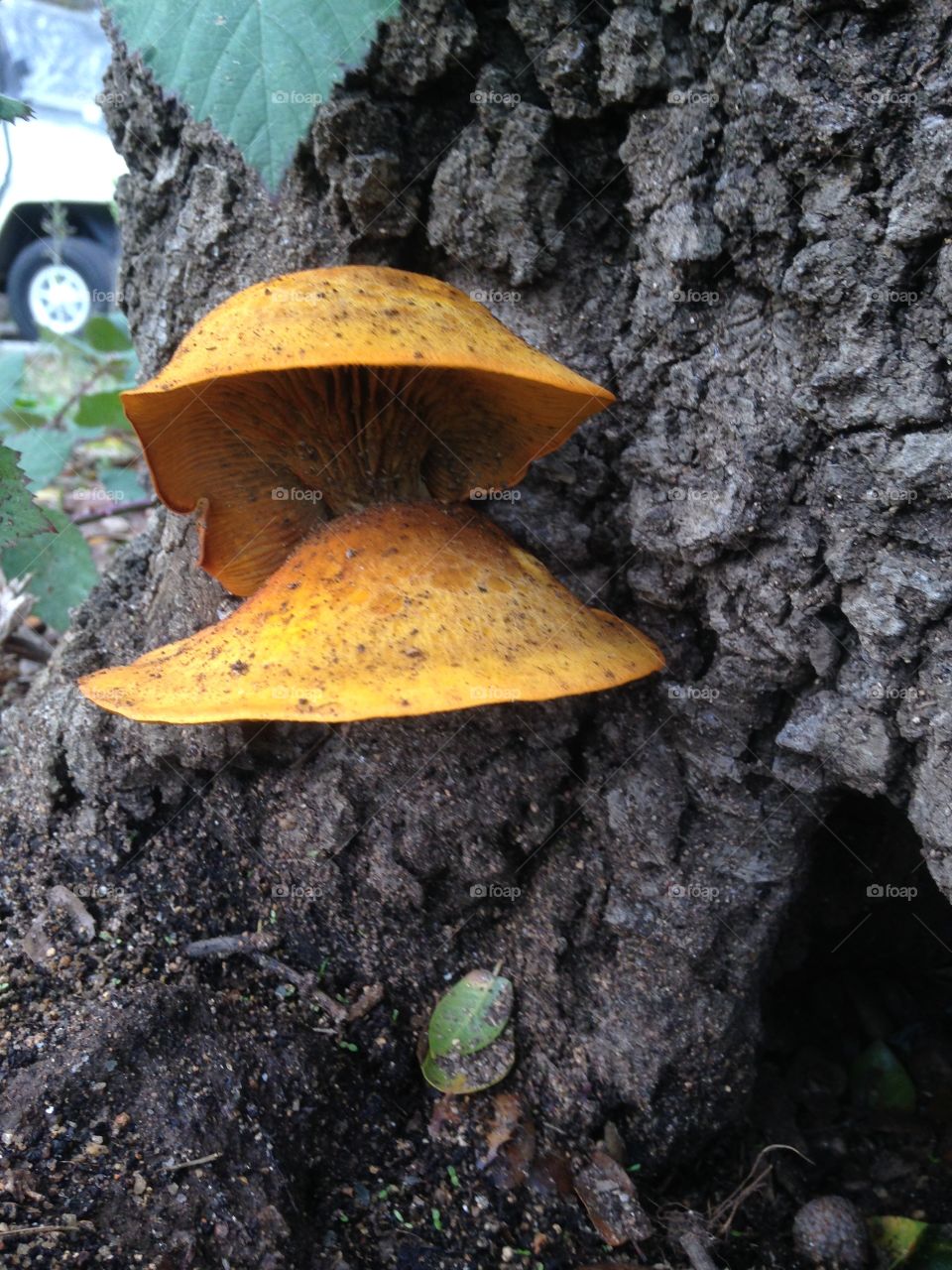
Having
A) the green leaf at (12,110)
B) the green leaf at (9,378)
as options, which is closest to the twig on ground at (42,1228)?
the green leaf at (12,110)

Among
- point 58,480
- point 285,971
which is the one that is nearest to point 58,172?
point 58,480

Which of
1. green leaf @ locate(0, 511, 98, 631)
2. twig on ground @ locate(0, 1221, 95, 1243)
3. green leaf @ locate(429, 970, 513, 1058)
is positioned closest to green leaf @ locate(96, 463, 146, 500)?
green leaf @ locate(0, 511, 98, 631)

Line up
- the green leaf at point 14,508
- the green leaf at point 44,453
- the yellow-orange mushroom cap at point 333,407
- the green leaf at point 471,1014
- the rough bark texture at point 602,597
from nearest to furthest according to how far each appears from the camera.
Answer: the yellow-orange mushroom cap at point 333,407 → the rough bark texture at point 602,597 → the green leaf at point 471,1014 → the green leaf at point 14,508 → the green leaf at point 44,453

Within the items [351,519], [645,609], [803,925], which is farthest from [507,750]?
[803,925]

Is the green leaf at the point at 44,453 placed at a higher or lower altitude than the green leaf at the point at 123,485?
higher

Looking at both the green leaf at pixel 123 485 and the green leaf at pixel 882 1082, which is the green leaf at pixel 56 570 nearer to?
the green leaf at pixel 123 485

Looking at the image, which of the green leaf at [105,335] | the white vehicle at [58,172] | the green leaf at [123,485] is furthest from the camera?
the white vehicle at [58,172]

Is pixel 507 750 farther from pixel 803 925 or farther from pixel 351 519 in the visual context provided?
pixel 803 925

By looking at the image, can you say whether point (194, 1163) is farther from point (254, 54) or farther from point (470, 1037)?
point (254, 54)
